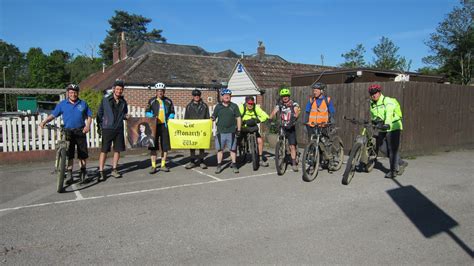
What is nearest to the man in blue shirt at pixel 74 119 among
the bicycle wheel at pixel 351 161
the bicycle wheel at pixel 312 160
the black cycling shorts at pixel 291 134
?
the black cycling shorts at pixel 291 134

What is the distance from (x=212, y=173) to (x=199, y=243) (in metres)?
4.17

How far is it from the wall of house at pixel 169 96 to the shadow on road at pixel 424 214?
18.2 meters

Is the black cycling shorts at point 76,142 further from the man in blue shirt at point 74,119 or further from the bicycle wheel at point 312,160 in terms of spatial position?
the bicycle wheel at point 312,160

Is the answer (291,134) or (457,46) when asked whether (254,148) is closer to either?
(291,134)

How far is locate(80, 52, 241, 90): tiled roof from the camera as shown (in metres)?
24.4

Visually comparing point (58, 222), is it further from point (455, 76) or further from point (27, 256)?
point (455, 76)

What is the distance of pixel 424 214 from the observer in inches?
220

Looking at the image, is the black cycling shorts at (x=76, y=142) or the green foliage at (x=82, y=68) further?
the green foliage at (x=82, y=68)

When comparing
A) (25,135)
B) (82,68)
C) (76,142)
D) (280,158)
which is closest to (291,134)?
(280,158)

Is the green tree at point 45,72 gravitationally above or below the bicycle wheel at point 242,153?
above

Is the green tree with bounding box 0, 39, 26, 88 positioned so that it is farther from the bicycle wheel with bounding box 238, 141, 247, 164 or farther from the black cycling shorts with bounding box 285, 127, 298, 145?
the black cycling shorts with bounding box 285, 127, 298, 145

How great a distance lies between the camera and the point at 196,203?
6.16 m

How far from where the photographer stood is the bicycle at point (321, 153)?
759 centimetres

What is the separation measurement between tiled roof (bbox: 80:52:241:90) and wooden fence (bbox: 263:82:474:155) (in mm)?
13496
